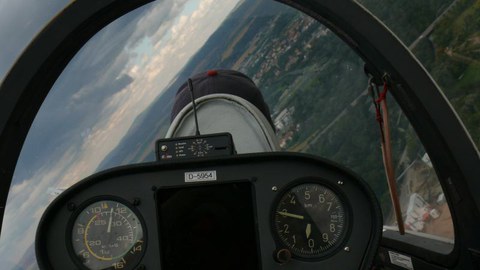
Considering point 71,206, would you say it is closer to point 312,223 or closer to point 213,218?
point 213,218

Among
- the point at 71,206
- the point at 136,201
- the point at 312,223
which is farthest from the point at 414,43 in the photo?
the point at 71,206

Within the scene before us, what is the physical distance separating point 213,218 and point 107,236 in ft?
1.33

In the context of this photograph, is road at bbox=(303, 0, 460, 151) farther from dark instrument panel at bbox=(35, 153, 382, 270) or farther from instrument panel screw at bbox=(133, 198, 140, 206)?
instrument panel screw at bbox=(133, 198, 140, 206)

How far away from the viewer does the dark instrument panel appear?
1.87m

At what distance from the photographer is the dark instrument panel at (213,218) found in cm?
187

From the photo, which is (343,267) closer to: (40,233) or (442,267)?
(442,267)

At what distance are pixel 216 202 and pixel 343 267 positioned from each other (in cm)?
54

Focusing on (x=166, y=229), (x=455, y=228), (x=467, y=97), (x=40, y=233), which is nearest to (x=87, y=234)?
(x=40, y=233)

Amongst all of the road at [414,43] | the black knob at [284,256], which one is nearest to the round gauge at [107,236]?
the black knob at [284,256]


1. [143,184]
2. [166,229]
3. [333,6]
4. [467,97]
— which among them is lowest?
[166,229]

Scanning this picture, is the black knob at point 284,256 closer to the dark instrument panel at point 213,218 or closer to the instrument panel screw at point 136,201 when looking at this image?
the dark instrument panel at point 213,218

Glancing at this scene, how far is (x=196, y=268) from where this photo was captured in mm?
1949

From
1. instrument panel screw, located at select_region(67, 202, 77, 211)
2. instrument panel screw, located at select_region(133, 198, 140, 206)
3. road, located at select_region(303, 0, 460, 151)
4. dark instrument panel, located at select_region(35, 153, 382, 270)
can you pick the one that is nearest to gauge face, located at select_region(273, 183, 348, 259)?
dark instrument panel, located at select_region(35, 153, 382, 270)

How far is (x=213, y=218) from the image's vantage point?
1991mm
